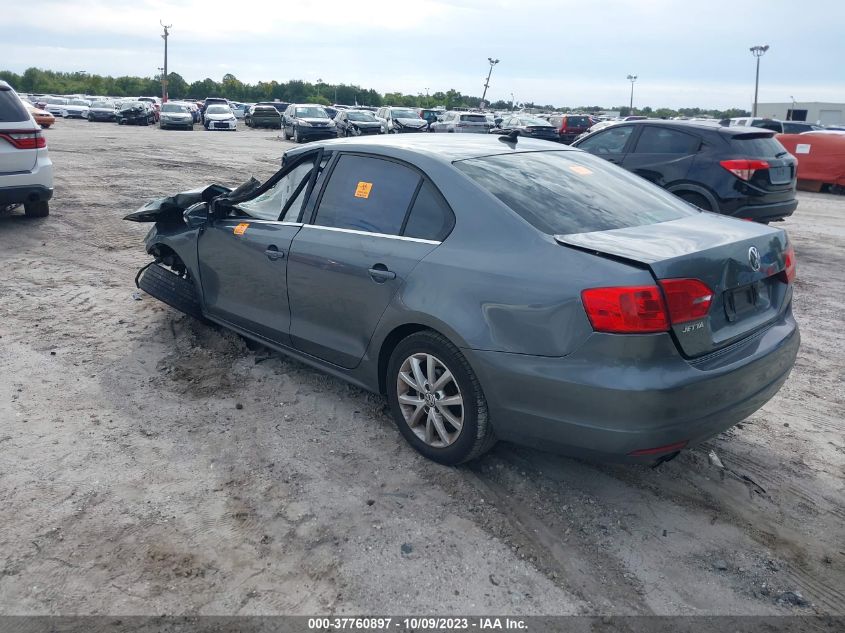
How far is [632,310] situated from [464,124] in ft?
91.0

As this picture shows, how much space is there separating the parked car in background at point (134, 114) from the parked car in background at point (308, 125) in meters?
13.7

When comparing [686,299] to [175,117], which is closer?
[686,299]

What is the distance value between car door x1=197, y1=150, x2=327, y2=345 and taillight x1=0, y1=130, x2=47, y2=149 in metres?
5.03

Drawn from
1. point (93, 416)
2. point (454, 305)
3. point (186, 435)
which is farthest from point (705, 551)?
point (93, 416)

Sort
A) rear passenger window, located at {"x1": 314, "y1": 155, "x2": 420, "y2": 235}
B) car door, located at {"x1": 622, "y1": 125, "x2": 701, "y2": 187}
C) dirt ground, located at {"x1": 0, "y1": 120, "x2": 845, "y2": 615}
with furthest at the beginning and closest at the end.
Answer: car door, located at {"x1": 622, "y1": 125, "x2": 701, "y2": 187}, rear passenger window, located at {"x1": 314, "y1": 155, "x2": 420, "y2": 235}, dirt ground, located at {"x1": 0, "y1": 120, "x2": 845, "y2": 615}

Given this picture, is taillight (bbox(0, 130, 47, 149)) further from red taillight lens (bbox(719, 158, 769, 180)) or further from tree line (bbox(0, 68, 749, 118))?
tree line (bbox(0, 68, 749, 118))

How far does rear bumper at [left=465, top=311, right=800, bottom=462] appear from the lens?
289 cm

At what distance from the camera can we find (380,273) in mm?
3764

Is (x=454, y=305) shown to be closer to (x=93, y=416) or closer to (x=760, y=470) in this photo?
(x=760, y=470)

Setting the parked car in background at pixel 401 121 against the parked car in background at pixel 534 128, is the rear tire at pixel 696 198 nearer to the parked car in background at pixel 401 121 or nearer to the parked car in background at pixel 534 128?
the parked car in background at pixel 534 128

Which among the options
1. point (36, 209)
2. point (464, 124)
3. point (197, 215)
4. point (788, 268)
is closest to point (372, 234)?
point (197, 215)

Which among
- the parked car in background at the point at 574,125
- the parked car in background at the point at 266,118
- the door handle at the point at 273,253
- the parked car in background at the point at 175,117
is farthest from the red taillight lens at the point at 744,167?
the parked car in background at the point at 266,118

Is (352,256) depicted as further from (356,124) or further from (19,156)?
(356,124)

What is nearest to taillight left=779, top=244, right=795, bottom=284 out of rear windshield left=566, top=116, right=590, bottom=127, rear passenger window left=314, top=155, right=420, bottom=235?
rear passenger window left=314, top=155, right=420, bottom=235
